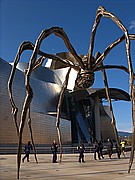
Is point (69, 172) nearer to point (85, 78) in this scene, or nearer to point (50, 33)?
point (85, 78)

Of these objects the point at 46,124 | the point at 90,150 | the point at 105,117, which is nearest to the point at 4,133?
the point at 46,124

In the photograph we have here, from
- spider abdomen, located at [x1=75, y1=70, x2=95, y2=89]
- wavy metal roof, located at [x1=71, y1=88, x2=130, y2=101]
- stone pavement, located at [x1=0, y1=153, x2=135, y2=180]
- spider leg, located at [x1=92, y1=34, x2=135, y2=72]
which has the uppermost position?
wavy metal roof, located at [x1=71, y1=88, x2=130, y2=101]

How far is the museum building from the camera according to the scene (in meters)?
33.6

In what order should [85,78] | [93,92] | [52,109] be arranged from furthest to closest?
[52,109] → [93,92] → [85,78]

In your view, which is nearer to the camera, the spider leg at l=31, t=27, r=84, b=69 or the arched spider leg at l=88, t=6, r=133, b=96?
the arched spider leg at l=88, t=6, r=133, b=96

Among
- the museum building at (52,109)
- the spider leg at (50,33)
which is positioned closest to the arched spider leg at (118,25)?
the spider leg at (50,33)

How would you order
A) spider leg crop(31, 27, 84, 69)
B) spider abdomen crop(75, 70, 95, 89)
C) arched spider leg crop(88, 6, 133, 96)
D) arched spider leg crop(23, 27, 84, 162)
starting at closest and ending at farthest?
arched spider leg crop(88, 6, 133, 96), arched spider leg crop(23, 27, 84, 162), spider leg crop(31, 27, 84, 69), spider abdomen crop(75, 70, 95, 89)

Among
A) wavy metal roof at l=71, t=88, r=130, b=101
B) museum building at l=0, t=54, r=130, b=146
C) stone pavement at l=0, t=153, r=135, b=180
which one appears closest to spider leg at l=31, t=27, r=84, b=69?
stone pavement at l=0, t=153, r=135, b=180

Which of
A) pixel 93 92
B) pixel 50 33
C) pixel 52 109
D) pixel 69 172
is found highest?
pixel 93 92

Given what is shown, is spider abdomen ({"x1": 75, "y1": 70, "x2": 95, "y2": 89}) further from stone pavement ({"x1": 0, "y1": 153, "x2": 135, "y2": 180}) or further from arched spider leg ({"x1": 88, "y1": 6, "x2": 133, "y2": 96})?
stone pavement ({"x1": 0, "y1": 153, "x2": 135, "y2": 180})

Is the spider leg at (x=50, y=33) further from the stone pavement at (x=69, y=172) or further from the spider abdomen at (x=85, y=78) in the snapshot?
the stone pavement at (x=69, y=172)

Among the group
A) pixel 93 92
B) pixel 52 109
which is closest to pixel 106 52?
pixel 93 92

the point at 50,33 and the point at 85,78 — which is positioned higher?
the point at 50,33

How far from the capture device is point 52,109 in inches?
1788
